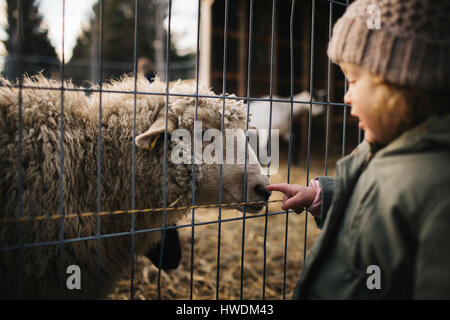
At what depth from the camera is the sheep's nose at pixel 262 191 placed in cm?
221

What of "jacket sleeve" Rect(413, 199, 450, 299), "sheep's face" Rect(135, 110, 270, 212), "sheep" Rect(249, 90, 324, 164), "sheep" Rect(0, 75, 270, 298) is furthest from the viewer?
"sheep" Rect(249, 90, 324, 164)

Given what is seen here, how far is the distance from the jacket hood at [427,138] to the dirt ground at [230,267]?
4.80 ft

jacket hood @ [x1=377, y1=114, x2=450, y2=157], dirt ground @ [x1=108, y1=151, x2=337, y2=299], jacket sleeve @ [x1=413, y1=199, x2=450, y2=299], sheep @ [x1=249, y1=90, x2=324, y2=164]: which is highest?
sheep @ [x1=249, y1=90, x2=324, y2=164]

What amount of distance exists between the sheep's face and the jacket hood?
125 centimetres

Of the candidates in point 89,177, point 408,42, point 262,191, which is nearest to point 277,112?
point 262,191

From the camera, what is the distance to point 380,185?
3.47 ft

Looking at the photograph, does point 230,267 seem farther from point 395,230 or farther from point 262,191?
point 395,230

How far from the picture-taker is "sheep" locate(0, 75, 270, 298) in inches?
67.9

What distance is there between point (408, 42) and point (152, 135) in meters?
1.45

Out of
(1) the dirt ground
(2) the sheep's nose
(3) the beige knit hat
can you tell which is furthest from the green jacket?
(1) the dirt ground

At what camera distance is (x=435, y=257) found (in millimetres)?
875

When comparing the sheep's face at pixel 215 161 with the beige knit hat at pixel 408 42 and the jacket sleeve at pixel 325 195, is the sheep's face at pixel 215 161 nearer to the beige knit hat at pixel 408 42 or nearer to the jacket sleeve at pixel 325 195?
the jacket sleeve at pixel 325 195

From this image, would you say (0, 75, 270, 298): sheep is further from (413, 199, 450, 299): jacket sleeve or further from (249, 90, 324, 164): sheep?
(249, 90, 324, 164): sheep
